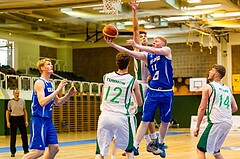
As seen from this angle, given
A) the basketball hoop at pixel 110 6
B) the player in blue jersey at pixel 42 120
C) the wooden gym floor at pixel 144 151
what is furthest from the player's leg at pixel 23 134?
the player in blue jersey at pixel 42 120

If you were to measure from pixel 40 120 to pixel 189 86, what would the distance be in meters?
23.4

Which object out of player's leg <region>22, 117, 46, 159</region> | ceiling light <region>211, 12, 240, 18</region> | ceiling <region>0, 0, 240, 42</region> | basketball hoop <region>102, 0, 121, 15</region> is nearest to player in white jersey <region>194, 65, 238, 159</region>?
player's leg <region>22, 117, 46, 159</region>

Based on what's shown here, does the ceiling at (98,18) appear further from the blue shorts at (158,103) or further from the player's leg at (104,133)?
the player's leg at (104,133)

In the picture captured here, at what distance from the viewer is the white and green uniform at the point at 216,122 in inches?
268

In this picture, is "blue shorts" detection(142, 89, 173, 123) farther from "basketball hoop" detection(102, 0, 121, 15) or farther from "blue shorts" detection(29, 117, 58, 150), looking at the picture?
"basketball hoop" detection(102, 0, 121, 15)

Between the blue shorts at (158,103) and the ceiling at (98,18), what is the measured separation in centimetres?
1165

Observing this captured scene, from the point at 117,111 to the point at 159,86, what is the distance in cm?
197

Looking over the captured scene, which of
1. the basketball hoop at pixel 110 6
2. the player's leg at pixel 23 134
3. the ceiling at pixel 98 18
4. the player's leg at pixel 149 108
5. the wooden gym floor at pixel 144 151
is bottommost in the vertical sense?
the wooden gym floor at pixel 144 151

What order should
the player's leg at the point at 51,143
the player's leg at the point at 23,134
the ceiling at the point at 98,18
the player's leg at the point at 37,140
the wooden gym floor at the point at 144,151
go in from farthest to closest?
the ceiling at the point at 98,18 < the player's leg at the point at 23,134 < the wooden gym floor at the point at 144,151 < the player's leg at the point at 51,143 < the player's leg at the point at 37,140

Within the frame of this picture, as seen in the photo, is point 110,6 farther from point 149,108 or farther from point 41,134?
point 41,134

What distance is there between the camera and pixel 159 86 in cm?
807

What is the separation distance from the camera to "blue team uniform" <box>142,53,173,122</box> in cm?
804

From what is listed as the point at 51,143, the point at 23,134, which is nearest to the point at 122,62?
the point at 51,143

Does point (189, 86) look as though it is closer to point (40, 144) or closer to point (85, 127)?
point (85, 127)
